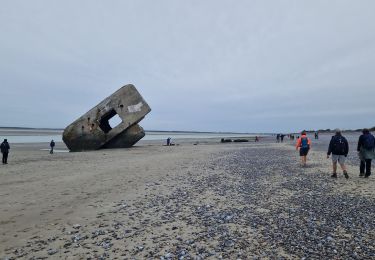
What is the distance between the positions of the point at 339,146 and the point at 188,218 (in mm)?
7181

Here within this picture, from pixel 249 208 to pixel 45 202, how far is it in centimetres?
512

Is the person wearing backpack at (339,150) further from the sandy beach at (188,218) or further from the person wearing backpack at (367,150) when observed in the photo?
the person wearing backpack at (367,150)

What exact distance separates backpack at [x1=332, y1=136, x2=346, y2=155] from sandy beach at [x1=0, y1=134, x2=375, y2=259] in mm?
962

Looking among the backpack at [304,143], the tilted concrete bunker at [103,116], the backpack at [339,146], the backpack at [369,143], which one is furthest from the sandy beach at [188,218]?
the tilted concrete bunker at [103,116]

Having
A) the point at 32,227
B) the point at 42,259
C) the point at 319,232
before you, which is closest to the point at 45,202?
the point at 32,227

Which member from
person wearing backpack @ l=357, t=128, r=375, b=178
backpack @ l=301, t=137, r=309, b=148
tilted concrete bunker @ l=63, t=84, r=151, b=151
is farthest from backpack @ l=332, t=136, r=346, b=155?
tilted concrete bunker @ l=63, t=84, r=151, b=151

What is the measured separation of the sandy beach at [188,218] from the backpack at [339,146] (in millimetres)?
962

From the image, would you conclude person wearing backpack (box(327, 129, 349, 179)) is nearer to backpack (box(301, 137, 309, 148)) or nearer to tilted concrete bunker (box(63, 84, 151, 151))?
backpack (box(301, 137, 309, 148))

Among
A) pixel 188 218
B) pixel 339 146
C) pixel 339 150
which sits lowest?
pixel 188 218

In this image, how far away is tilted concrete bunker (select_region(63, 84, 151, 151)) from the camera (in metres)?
23.2

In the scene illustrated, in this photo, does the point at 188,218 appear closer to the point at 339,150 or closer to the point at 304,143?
Result: the point at 339,150

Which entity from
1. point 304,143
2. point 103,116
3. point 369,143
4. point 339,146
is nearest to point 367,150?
point 369,143

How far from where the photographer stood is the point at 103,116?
23516mm

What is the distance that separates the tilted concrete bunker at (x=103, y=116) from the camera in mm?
23172
